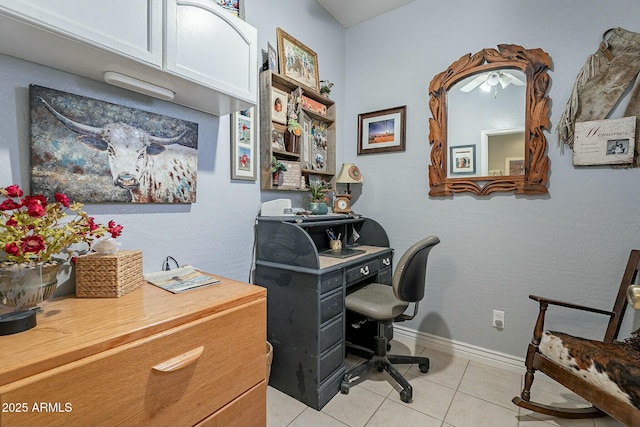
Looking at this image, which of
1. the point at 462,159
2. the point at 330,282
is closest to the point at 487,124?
the point at 462,159

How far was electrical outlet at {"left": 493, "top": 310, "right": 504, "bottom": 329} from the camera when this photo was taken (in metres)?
2.14

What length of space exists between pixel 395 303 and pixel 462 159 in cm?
124

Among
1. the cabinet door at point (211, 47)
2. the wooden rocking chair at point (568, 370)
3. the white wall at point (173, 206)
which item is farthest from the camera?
the wooden rocking chair at point (568, 370)

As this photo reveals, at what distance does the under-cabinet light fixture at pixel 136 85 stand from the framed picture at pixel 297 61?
1.02m

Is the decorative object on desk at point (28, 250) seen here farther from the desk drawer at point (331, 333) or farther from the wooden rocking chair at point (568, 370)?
the wooden rocking chair at point (568, 370)

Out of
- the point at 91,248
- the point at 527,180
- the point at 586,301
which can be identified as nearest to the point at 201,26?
the point at 91,248

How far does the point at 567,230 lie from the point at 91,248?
8.79 ft

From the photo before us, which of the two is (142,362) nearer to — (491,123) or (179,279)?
(179,279)

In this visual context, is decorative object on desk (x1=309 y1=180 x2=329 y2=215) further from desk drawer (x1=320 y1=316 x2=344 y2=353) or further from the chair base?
the chair base

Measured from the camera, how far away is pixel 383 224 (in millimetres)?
2668

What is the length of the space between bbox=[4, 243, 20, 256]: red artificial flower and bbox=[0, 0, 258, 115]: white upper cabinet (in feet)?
2.13

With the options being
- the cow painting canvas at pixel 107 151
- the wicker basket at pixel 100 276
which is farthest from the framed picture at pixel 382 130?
the wicker basket at pixel 100 276

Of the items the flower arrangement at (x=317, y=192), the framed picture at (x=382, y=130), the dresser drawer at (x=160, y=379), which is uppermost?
the framed picture at (x=382, y=130)

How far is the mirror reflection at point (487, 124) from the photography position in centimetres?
207
